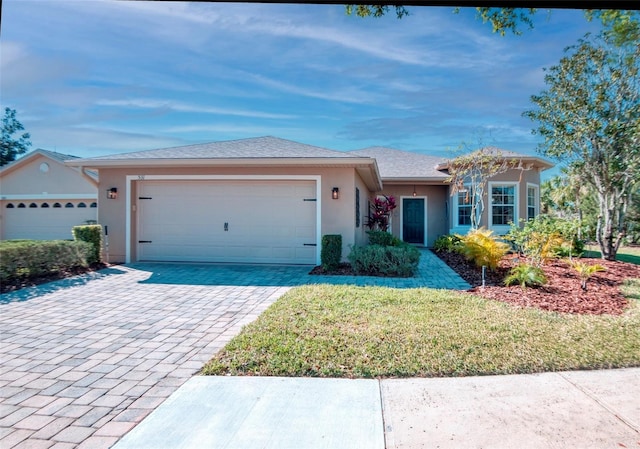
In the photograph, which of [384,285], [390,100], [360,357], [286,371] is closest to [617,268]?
[384,285]

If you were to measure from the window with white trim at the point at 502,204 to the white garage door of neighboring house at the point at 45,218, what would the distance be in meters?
15.5

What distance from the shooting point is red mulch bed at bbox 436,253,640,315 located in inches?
238

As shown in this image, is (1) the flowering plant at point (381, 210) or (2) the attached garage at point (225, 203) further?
(1) the flowering plant at point (381, 210)

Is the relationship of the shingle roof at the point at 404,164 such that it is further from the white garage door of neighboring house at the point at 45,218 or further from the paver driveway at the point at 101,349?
the white garage door of neighboring house at the point at 45,218

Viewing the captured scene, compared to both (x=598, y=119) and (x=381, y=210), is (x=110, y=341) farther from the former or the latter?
(x=598, y=119)

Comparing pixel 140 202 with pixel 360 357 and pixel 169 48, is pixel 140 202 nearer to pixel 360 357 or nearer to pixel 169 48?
pixel 169 48

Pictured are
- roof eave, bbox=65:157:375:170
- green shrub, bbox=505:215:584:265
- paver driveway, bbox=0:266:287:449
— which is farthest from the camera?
roof eave, bbox=65:157:375:170

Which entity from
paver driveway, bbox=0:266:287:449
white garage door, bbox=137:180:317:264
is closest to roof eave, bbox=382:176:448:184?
white garage door, bbox=137:180:317:264

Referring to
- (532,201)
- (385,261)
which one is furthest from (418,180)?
(385,261)

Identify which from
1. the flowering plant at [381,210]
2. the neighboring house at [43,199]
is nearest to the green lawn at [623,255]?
the flowering plant at [381,210]

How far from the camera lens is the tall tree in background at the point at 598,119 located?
1038 cm

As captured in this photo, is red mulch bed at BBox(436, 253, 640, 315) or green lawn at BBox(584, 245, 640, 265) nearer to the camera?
red mulch bed at BBox(436, 253, 640, 315)

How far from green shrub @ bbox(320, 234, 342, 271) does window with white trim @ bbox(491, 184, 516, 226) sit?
8410 mm

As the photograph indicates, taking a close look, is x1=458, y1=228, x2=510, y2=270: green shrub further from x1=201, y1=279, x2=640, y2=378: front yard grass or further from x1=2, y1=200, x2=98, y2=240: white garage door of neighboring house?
x1=2, y1=200, x2=98, y2=240: white garage door of neighboring house
